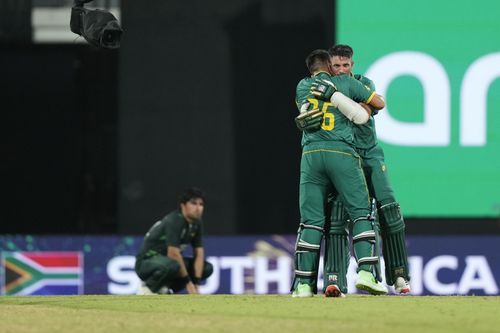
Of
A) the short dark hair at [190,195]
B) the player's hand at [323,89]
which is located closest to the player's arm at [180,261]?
the short dark hair at [190,195]

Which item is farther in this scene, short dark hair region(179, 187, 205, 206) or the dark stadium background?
the dark stadium background

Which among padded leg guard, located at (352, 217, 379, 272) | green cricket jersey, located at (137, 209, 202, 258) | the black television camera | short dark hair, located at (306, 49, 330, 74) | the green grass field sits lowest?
the green grass field

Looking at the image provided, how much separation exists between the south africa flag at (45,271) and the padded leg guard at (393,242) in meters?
5.80

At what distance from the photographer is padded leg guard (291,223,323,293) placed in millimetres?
11508

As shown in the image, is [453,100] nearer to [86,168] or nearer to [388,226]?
[86,168]

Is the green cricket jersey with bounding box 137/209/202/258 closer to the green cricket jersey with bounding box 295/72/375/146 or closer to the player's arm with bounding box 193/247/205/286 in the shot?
Result: the player's arm with bounding box 193/247/205/286

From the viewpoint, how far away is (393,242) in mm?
A: 12227

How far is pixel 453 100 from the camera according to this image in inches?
685

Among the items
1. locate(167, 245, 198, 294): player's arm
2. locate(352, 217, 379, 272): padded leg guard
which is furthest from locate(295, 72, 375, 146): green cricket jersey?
locate(167, 245, 198, 294): player's arm

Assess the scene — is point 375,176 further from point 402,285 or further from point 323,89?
point 323,89

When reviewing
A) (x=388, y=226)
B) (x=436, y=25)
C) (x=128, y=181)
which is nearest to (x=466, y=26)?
(x=436, y=25)

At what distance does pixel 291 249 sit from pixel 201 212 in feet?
5.31

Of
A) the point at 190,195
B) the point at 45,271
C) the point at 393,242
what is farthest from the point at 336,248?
the point at 45,271

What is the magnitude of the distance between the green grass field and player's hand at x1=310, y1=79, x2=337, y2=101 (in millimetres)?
1455
